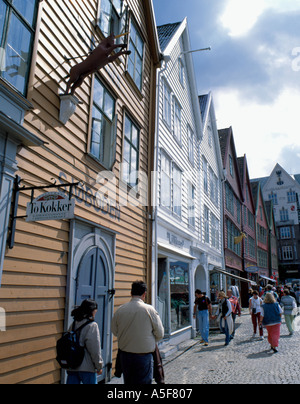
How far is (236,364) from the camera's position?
7832 mm

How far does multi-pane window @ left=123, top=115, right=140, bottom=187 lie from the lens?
8367 millimetres

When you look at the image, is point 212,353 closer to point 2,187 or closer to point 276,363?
point 276,363

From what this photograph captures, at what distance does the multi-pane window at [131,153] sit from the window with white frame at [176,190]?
11.4ft

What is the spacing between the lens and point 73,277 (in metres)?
5.64

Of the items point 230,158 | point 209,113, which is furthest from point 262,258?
point 209,113

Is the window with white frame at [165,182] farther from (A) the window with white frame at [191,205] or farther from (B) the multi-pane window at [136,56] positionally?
(A) the window with white frame at [191,205]

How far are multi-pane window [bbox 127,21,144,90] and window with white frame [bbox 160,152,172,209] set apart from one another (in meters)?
2.67

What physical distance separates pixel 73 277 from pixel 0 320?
1645 millimetres

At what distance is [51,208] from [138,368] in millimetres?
2282

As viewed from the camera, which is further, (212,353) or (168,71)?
(168,71)

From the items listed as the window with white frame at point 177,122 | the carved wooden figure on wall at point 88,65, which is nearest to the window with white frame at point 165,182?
the window with white frame at point 177,122

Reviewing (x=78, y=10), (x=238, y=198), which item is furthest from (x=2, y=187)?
(x=238, y=198)

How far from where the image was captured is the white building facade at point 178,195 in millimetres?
10759

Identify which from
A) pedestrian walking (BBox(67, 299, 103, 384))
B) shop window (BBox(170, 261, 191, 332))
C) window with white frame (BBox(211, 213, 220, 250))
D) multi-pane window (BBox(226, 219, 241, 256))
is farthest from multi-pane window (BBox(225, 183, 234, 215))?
pedestrian walking (BBox(67, 299, 103, 384))
